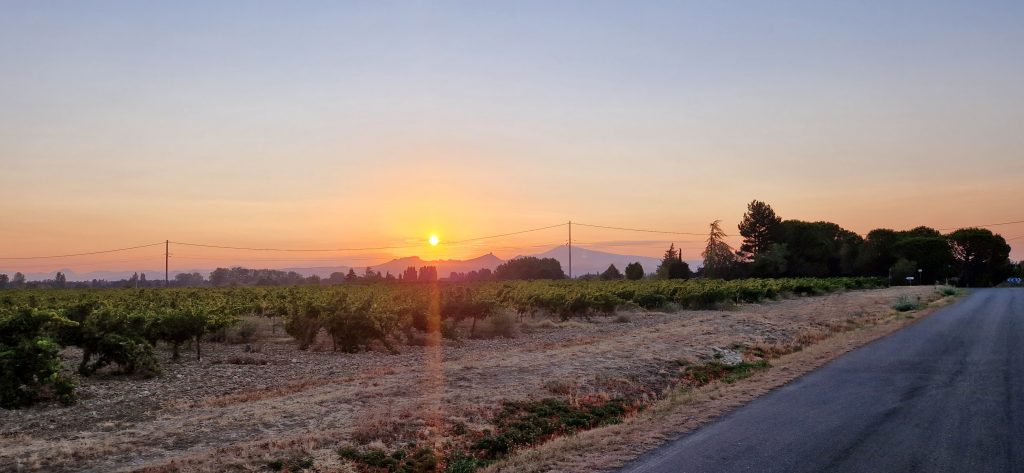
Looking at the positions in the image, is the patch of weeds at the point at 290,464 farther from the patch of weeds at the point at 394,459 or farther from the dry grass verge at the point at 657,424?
the dry grass verge at the point at 657,424

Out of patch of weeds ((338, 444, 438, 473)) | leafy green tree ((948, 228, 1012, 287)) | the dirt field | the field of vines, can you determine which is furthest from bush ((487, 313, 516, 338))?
leafy green tree ((948, 228, 1012, 287))

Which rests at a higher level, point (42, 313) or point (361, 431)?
point (42, 313)

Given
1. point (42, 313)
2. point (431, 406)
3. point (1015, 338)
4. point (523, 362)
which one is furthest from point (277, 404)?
point (1015, 338)

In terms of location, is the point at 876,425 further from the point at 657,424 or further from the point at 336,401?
the point at 336,401

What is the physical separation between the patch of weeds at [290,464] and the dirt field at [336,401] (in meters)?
0.13

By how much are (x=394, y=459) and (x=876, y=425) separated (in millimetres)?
7476

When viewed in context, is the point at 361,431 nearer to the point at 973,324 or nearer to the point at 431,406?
the point at 431,406

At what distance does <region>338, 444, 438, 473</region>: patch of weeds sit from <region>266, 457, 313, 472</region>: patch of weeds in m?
0.57

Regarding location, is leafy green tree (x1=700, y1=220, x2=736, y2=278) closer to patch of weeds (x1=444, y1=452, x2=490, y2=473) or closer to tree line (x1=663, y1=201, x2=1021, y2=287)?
tree line (x1=663, y1=201, x2=1021, y2=287)

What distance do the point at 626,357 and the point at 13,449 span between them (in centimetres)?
1456

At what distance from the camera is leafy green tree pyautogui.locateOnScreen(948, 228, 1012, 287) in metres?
118

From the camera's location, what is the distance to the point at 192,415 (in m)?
12.8

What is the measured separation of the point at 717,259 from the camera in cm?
10700

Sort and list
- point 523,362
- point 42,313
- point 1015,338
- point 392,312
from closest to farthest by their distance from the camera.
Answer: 1. point 42,313
2. point 523,362
3. point 1015,338
4. point 392,312
